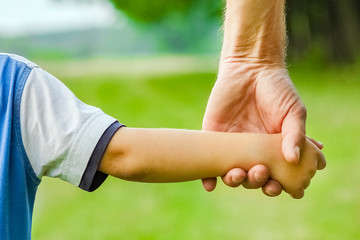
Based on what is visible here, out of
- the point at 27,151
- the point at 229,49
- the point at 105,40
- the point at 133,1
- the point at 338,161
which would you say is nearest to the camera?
the point at 27,151

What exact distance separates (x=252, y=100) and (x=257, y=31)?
22cm

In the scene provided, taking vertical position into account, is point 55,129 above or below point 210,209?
above

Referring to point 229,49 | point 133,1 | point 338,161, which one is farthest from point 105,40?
point 229,49

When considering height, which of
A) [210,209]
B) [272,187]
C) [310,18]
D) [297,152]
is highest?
[297,152]

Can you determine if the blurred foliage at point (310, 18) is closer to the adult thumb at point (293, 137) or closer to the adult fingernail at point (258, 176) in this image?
the adult thumb at point (293, 137)

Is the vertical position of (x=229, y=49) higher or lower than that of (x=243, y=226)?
higher

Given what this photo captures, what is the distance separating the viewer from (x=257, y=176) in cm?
155

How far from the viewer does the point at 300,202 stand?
4.80m

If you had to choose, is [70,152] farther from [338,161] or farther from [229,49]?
[338,161]

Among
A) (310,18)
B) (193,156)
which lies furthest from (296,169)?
(310,18)

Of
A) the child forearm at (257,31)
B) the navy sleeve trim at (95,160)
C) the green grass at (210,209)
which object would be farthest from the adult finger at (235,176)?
the green grass at (210,209)

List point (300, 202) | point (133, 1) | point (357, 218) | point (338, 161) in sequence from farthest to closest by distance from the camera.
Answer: point (133, 1), point (338, 161), point (300, 202), point (357, 218)

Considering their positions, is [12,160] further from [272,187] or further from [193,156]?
[272,187]

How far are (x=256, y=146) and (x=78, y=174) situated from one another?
1.49 feet
